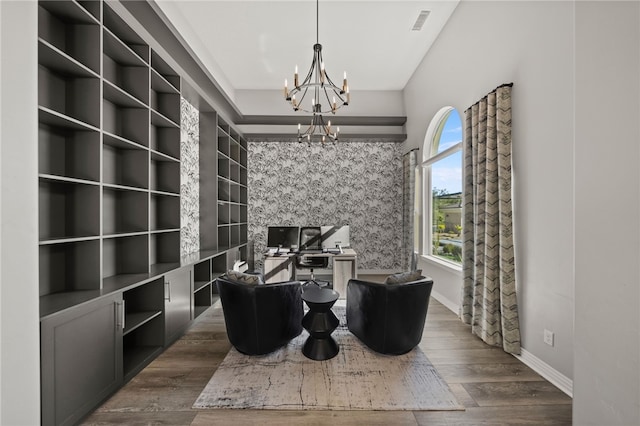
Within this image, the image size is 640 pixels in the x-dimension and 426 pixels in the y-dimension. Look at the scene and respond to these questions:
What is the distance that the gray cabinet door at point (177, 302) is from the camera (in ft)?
9.17

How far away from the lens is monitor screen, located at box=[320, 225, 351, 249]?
498cm

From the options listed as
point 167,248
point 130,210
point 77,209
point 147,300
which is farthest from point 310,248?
point 77,209

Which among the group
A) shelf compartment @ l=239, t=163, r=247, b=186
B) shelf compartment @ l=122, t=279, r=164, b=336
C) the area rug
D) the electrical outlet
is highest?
shelf compartment @ l=239, t=163, r=247, b=186

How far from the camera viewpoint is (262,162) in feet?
19.5

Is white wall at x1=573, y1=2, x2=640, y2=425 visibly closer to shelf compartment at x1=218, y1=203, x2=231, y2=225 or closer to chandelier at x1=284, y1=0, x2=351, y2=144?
chandelier at x1=284, y1=0, x2=351, y2=144

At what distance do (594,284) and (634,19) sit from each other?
43.0 inches

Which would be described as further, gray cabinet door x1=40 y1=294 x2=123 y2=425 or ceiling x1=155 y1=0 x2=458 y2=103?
ceiling x1=155 y1=0 x2=458 y2=103

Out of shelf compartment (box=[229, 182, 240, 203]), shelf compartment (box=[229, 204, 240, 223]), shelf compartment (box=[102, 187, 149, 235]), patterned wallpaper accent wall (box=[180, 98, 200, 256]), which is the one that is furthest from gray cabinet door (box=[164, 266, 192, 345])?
shelf compartment (box=[229, 182, 240, 203])

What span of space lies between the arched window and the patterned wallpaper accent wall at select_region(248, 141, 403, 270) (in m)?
0.92

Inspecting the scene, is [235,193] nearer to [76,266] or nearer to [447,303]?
[76,266]

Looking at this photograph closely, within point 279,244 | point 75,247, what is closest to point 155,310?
point 75,247

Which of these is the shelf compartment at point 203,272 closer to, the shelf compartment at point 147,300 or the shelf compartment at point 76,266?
the shelf compartment at point 147,300

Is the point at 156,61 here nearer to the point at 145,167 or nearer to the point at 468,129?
the point at 145,167

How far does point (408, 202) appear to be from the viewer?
5.32 m
